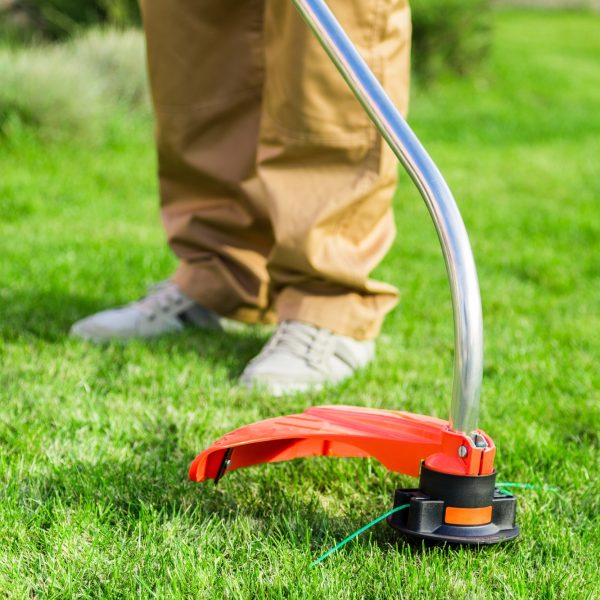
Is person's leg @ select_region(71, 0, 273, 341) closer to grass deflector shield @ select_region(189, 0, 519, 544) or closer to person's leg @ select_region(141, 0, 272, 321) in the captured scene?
person's leg @ select_region(141, 0, 272, 321)

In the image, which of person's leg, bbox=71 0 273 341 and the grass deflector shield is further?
person's leg, bbox=71 0 273 341

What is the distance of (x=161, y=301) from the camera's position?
271 cm

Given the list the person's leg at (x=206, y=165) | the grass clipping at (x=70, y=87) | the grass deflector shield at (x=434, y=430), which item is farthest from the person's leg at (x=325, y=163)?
the grass clipping at (x=70, y=87)

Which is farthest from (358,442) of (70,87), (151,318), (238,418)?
(70,87)

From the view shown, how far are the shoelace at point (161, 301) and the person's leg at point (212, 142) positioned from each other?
0.09 ft

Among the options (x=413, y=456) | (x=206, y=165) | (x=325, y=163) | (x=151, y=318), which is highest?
(x=325, y=163)

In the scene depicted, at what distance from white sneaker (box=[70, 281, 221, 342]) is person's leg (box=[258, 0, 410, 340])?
0.42 metres

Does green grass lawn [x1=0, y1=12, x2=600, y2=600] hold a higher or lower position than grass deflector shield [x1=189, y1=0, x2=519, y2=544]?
lower

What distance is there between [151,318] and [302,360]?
0.55 m

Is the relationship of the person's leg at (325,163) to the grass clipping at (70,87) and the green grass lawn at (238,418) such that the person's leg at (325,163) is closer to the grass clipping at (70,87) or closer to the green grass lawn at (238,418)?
the green grass lawn at (238,418)

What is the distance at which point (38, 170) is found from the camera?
4777 millimetres

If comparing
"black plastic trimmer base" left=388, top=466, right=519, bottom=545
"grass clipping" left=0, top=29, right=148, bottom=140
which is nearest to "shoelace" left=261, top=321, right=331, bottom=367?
"black plastic trimmer base" left=388, top=466, right=519, bottom=545

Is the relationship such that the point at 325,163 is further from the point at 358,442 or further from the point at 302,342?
the point at 358,442

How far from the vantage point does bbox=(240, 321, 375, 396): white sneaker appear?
7.41 feet
